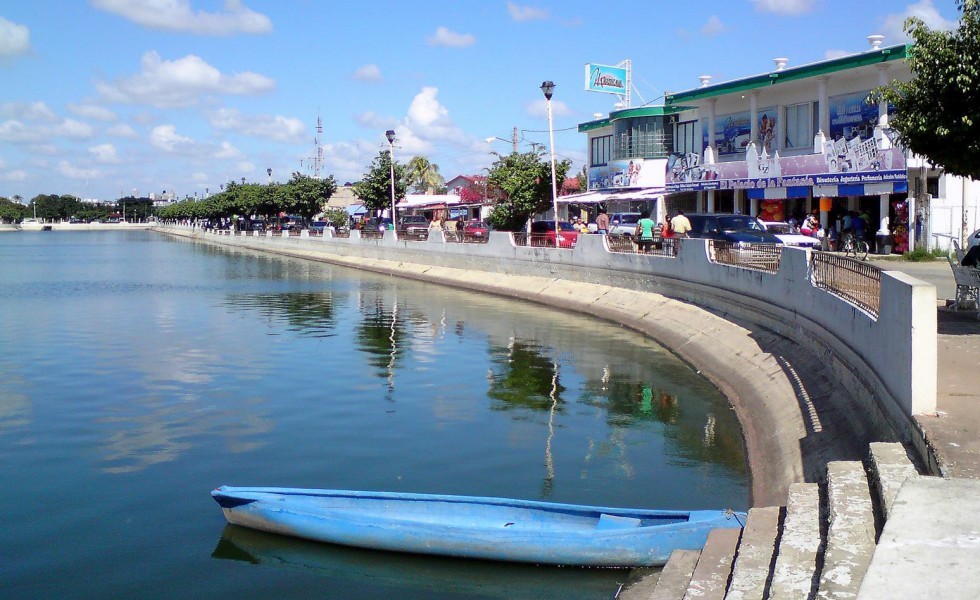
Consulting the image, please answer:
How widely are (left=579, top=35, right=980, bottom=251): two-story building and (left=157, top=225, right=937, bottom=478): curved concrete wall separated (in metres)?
9.40

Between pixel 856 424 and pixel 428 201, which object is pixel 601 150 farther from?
pixel 856 424

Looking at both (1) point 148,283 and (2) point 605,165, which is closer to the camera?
(1) point 148,283

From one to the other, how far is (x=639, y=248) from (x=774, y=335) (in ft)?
38.3

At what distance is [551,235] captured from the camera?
38.8 m

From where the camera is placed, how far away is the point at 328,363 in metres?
22.4

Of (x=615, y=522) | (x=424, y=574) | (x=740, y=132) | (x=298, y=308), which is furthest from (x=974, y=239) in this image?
(x=740, y=132)

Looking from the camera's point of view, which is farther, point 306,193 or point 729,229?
point 306,193

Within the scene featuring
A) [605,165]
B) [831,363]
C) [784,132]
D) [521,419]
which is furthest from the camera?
[605,165]

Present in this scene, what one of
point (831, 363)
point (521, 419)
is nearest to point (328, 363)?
point (521, 419)

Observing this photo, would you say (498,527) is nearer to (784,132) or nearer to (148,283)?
(784,132)

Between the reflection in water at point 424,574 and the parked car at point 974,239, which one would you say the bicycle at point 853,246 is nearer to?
the parked car at point 974,239

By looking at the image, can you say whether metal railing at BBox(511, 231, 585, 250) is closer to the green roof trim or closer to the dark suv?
the dark suv

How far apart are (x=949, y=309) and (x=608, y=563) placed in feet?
40.8

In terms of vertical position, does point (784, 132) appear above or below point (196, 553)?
above
